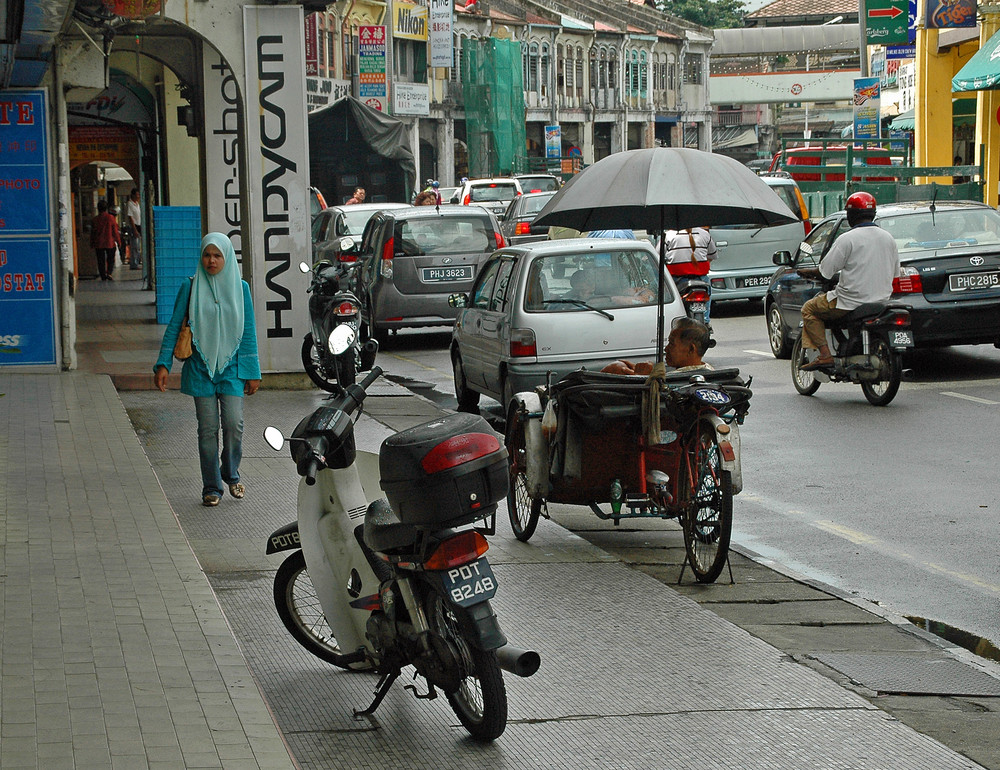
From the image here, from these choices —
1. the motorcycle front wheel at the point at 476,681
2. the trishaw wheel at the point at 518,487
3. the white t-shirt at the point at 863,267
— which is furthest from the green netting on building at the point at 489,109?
the motorcycle front wheel at the point at 476,681

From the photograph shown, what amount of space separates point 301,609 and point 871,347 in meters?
7.83

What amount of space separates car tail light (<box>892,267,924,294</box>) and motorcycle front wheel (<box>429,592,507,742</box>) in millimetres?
9729

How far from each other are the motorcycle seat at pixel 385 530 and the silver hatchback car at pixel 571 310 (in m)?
6.40

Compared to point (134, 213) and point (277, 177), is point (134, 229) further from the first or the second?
point (277, 177)

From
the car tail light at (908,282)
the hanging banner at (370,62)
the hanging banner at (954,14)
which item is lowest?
the car tail light at (908,282)

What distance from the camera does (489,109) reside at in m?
60.9

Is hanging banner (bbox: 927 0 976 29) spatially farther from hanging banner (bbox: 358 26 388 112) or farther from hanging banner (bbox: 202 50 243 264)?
hanging banner (bbox: 358 26 388 112)

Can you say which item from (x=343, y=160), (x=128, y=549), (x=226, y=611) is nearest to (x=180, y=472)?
(x=128, y=549)

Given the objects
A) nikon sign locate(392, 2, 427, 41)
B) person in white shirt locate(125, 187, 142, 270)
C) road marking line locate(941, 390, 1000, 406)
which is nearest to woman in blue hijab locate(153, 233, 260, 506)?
road marking line locate(941, 390, 1000, 406)

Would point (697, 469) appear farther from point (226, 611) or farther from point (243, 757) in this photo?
point (243, 757)

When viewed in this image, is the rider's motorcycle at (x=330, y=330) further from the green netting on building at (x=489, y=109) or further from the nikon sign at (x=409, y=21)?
the green netting on building at (x=489, y=109)

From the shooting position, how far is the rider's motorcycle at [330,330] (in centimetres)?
1301

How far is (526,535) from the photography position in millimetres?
8039

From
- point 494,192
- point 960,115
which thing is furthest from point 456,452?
point 960,115
